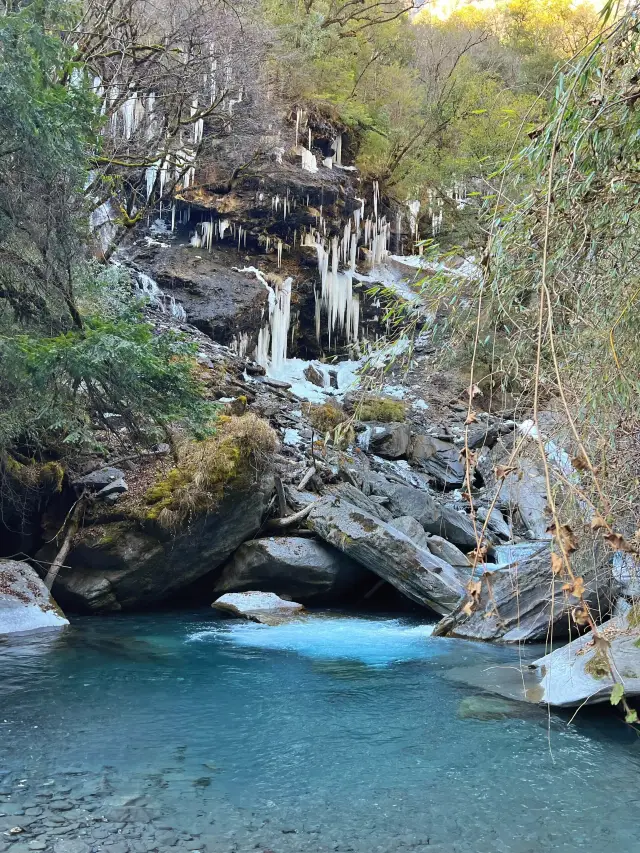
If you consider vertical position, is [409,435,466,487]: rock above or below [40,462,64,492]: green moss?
below

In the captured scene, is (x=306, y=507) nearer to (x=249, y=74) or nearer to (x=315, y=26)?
(x=249, y=74)

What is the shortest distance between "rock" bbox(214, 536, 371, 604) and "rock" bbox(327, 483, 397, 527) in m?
1.73

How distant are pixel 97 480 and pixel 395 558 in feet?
15.7

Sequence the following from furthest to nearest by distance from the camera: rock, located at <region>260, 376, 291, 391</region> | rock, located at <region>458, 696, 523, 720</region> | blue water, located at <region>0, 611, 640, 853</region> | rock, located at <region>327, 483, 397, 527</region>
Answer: rock, located at <region>260, 376, 291, 391</region>
rock, located at <region>327, 483, 397, 527</region>
rock, located at <region>458, 696, 523, 720</region>
blue water, located at <region>0, 611, 640, 853</region>

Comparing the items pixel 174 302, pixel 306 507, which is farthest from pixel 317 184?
pixel 306 507

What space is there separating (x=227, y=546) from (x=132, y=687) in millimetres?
4507

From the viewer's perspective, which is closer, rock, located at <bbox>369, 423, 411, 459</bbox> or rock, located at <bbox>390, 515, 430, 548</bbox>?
rock, located at <bbox>390, 515, 430, 548</bbox>

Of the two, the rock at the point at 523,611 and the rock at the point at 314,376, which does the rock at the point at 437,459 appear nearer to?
the rock at the point at 314,376

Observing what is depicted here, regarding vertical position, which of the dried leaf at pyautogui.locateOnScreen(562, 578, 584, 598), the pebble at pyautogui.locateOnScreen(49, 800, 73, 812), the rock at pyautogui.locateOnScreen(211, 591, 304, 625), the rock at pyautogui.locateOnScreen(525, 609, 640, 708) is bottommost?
the rock at pyautogui.locateOnScreen(211, 591, 304, 625)

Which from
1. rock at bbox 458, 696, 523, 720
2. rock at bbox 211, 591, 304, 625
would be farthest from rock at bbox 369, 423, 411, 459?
rock at bbox 458, 696, 523, 720

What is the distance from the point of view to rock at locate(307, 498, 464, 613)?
10.5 m

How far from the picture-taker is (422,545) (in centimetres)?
1216

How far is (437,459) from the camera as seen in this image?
61.6ft

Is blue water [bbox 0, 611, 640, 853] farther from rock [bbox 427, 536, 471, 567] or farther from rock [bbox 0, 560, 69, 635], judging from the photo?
rock [bbox 427, 536, 471, 567]
